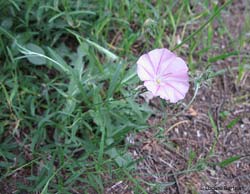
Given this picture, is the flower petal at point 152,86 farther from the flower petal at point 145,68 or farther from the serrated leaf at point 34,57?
the serrated leaf at point 34,57

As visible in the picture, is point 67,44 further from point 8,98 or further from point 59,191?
point 59,191

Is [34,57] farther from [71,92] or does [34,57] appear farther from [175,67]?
[175,67]

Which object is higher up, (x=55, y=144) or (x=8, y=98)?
(x=8, y=98)

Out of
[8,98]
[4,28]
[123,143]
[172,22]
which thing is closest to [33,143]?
[8,98]

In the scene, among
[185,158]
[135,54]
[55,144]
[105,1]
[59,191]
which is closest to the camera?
[59,191]

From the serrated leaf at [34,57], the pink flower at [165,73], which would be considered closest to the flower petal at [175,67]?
the pink flower at [165,73]

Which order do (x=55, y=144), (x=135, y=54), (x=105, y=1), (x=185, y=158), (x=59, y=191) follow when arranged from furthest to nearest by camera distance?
(x=135, y=54)
(x=105, y=1)
(x=185, y=158)
(x=55, y=144)
(x=59, y=191)

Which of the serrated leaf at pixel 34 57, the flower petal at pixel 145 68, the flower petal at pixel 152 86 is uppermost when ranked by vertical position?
the flower petal at pixel 145 68

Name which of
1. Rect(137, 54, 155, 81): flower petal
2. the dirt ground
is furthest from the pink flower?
the dirt ground
